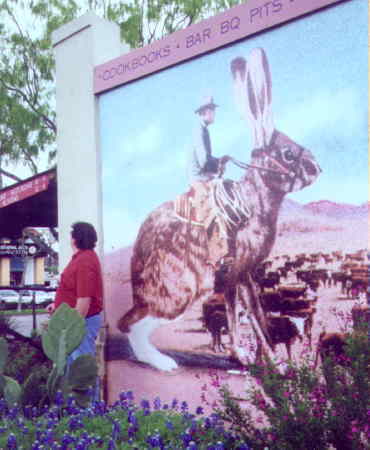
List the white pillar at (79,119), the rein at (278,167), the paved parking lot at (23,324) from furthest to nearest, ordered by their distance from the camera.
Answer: the paved parking lot at (23,324) < the white pillar at (79,119) < the rein at (278,167)

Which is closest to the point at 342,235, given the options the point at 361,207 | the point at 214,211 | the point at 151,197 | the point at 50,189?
the point at 361,207

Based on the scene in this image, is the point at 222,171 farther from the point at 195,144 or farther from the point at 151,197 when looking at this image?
the point at 151,197

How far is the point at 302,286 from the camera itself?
392 cm

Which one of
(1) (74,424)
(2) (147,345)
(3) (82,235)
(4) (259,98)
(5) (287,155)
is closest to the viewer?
(1) (74,424)

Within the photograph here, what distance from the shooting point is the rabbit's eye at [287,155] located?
13.3 feet

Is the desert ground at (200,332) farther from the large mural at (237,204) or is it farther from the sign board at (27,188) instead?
the sign board at (27,188)

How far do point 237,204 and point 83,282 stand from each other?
132 cm

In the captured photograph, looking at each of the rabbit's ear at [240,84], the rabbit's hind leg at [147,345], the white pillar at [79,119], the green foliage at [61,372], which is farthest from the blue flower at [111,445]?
the white pillar at [79,119]

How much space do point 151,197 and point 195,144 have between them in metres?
0.61

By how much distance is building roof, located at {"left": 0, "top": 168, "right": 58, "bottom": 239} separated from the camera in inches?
240

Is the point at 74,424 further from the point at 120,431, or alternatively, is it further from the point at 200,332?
the point at 200,332

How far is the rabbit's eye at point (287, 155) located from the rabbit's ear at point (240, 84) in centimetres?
41

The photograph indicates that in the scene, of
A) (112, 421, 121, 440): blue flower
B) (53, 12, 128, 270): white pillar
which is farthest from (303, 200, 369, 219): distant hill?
(53, 12, 128, 270): white pillar

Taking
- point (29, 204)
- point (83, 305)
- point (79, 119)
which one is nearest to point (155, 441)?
point (83, 305)
